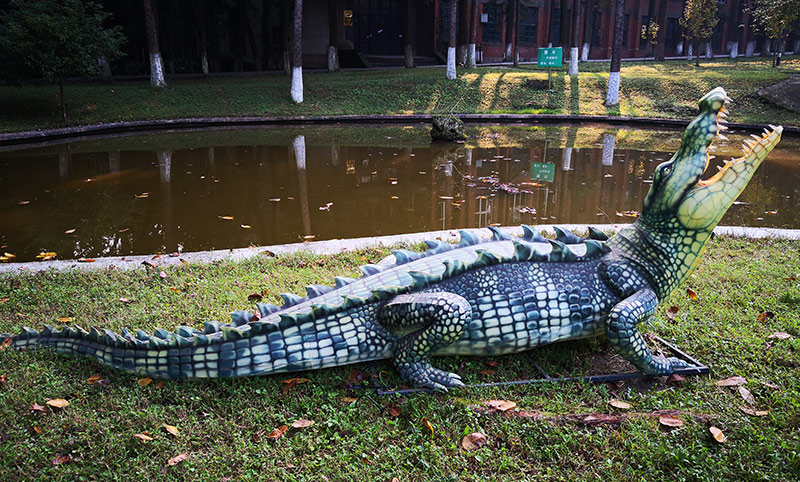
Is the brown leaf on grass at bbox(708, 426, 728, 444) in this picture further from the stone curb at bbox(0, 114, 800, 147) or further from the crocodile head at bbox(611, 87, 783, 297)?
the stone curb at bbox(0, 114, 800, 147)

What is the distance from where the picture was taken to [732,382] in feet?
11.0

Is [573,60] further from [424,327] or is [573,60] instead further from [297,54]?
[424,327]

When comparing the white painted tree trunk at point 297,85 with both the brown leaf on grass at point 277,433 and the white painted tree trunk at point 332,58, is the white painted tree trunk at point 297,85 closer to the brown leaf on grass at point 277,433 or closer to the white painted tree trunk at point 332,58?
the white painted tree trunk at point 332,58

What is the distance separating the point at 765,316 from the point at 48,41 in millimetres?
17657

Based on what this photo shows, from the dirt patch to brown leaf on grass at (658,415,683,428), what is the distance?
61.9ft

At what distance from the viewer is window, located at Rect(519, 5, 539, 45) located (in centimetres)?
3412

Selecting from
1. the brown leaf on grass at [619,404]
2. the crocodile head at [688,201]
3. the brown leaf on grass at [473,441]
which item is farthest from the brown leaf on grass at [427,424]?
the crocodile head at [688,201]

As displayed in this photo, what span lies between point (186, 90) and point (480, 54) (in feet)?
59.4

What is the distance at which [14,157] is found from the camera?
40.0 ft

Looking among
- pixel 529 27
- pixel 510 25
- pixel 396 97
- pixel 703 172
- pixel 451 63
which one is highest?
pixel 529 27

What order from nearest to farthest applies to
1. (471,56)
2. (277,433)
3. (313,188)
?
(277,433) < (313,188) < (471,56)

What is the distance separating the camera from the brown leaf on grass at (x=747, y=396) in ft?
10.4

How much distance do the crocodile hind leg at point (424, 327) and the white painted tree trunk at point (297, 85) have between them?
56.5 ft

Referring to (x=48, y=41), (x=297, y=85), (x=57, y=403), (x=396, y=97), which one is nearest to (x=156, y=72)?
A: (x=48, y=41)
